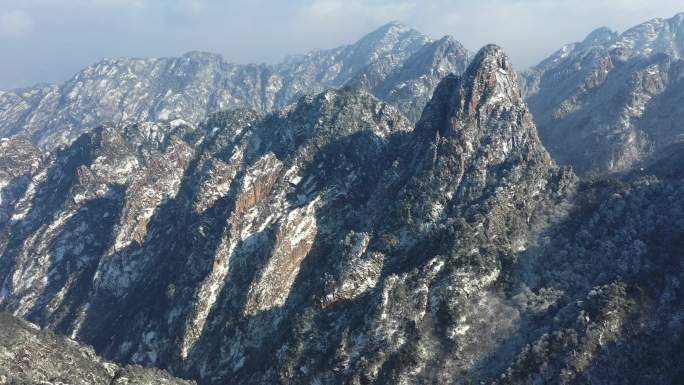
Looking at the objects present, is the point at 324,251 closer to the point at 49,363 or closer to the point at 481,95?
the point at 481,95

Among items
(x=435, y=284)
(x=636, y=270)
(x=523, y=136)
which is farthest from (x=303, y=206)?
(x=636, y=270)

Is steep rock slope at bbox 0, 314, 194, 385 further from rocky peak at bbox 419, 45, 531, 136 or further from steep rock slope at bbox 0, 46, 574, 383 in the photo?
rocky peak at bbox 419, 45, 531, 136

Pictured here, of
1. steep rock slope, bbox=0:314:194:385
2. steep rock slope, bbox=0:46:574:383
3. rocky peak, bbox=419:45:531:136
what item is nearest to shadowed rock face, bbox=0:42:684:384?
steep rock slope, bbox=0:46:574:383

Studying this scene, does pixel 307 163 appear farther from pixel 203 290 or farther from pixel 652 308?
pixel 652 308

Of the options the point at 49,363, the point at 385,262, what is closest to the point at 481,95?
the point at 385,262

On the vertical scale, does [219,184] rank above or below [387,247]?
above

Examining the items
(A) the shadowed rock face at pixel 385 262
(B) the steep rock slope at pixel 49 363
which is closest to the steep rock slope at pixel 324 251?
(A) the shadowed rock face at pixel 385 262
